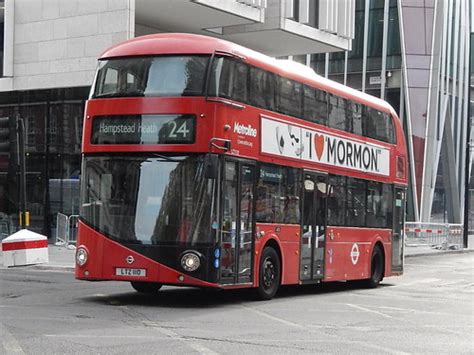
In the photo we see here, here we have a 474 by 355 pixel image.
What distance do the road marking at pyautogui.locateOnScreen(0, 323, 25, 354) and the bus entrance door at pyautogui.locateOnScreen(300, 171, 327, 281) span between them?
7.18 m

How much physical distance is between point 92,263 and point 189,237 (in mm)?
1647

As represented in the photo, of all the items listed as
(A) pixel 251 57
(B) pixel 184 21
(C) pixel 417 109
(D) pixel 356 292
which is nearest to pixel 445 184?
(C) pixel 417 109

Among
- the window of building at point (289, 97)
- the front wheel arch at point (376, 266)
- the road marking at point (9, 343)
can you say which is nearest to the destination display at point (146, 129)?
the window of building at point (289, 97)

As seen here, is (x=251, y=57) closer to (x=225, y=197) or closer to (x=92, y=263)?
(x=225, y=197)

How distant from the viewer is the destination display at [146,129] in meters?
12.7

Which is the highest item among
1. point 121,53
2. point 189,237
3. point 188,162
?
point 121,53

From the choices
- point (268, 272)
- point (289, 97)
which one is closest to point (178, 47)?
point (289, 97)

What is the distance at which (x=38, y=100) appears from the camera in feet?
101

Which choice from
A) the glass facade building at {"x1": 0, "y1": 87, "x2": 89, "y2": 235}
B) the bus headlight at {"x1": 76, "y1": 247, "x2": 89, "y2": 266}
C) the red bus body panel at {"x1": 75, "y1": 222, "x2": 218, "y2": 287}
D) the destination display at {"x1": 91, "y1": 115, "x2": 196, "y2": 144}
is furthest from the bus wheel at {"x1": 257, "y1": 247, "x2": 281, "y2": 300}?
the glass facade building at {"x1": 0, "y1": 87, "x2": 89, "y2": 235}

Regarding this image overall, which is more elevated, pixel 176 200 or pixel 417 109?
pixel 417 109

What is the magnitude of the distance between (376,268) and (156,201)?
28.1ft

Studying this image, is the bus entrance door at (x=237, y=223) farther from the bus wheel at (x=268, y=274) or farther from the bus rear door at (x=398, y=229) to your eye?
the bus rear door at (x=398, y=229)

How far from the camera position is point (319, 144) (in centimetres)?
1620

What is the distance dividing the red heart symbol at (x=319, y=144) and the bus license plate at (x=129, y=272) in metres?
4.93
